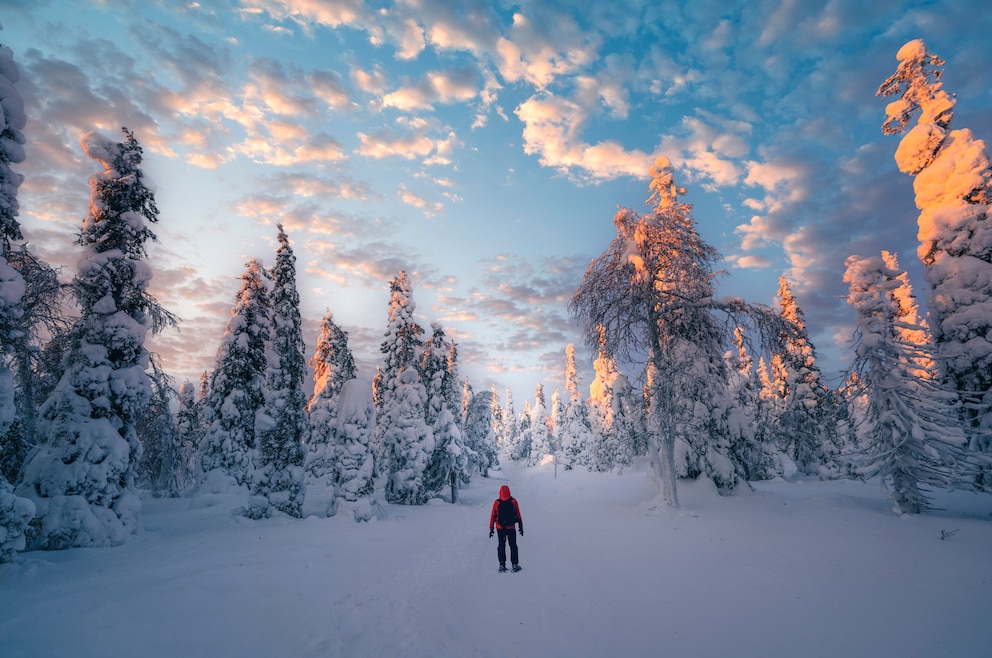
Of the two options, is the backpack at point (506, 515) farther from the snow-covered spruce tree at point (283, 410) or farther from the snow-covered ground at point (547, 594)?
the snow-covered spruce tree at point (283, 410)

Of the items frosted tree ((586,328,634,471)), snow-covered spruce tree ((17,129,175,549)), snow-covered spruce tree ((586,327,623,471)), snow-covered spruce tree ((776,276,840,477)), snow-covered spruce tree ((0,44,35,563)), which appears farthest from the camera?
snow-covered spruce tree ((586,327,623,471))

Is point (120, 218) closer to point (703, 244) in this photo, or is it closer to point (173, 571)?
point (173, 571)

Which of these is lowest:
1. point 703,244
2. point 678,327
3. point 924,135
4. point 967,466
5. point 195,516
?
point 195,516

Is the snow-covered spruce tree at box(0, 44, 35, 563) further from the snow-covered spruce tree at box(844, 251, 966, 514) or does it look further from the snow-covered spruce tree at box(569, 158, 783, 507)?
the snow-covered spruce tree at box(844, 251, 966, 514)

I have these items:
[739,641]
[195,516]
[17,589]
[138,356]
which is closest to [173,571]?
[17,589]

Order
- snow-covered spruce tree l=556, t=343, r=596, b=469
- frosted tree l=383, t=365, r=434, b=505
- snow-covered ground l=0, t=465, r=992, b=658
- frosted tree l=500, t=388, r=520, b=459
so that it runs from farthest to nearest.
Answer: frosted tree l=500, t=388, r=520, b=459, snow-covered spruce tree l=556, t=343, r=596, b=469, frosted tree l=383, t=365, r=434, b=505, snow-covered ground l=0, t=465, r=992, b=658

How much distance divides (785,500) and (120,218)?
88.2 feet

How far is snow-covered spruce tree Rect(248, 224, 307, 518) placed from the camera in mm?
19219

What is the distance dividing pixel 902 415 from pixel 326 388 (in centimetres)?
3450

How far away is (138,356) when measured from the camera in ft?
43.0

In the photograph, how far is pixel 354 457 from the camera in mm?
21188

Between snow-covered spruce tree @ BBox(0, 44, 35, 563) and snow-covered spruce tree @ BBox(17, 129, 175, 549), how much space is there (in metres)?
2.35

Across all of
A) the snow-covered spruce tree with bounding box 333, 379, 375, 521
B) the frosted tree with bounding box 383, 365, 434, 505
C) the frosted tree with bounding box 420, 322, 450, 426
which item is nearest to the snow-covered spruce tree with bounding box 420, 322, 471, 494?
the frosted tree with bounding box 420, 322, 450, 426

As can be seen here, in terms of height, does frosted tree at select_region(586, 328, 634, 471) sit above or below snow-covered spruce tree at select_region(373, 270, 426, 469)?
below
